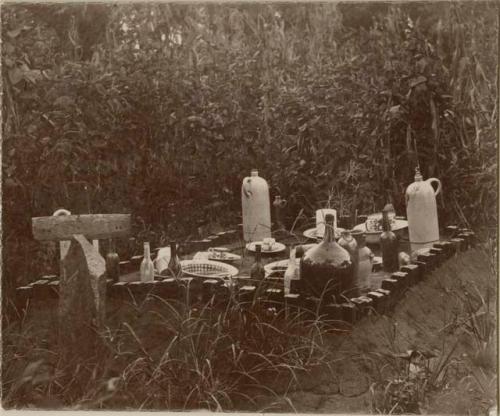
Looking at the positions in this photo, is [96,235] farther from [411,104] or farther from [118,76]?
[411,104]

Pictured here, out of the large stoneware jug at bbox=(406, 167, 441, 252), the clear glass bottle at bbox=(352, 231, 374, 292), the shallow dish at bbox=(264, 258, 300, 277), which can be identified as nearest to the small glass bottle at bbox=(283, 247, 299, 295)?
the shallow dish at bbox=(264, 258, 300, 277)

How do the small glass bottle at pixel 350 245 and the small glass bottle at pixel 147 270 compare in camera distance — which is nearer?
the small glass bottle at pixel 350 245

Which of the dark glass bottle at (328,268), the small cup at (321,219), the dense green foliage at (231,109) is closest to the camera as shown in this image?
the dark glass bottle at (328,268)

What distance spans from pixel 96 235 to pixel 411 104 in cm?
158

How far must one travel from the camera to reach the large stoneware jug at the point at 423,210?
334 cm

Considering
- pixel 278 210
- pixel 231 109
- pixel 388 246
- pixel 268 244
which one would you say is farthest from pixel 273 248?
pixel 231 109

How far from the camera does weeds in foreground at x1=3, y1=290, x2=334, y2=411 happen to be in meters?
3.15

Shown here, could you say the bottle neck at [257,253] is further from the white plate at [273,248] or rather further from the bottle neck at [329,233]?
the bottle neck at [329,233]

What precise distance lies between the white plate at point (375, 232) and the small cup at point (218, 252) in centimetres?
64

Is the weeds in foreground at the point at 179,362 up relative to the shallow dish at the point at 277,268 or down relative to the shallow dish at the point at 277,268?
down

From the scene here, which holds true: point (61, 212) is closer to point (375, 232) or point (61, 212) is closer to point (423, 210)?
point (375, 232)

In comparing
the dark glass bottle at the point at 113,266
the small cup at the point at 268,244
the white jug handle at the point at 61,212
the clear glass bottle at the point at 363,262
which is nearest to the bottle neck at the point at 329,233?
the clear glass bottle at the point at 363,262

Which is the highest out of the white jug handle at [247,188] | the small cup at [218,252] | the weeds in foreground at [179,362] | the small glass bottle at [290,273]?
the white jug handle at [247,188]

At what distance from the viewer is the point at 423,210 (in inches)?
132
